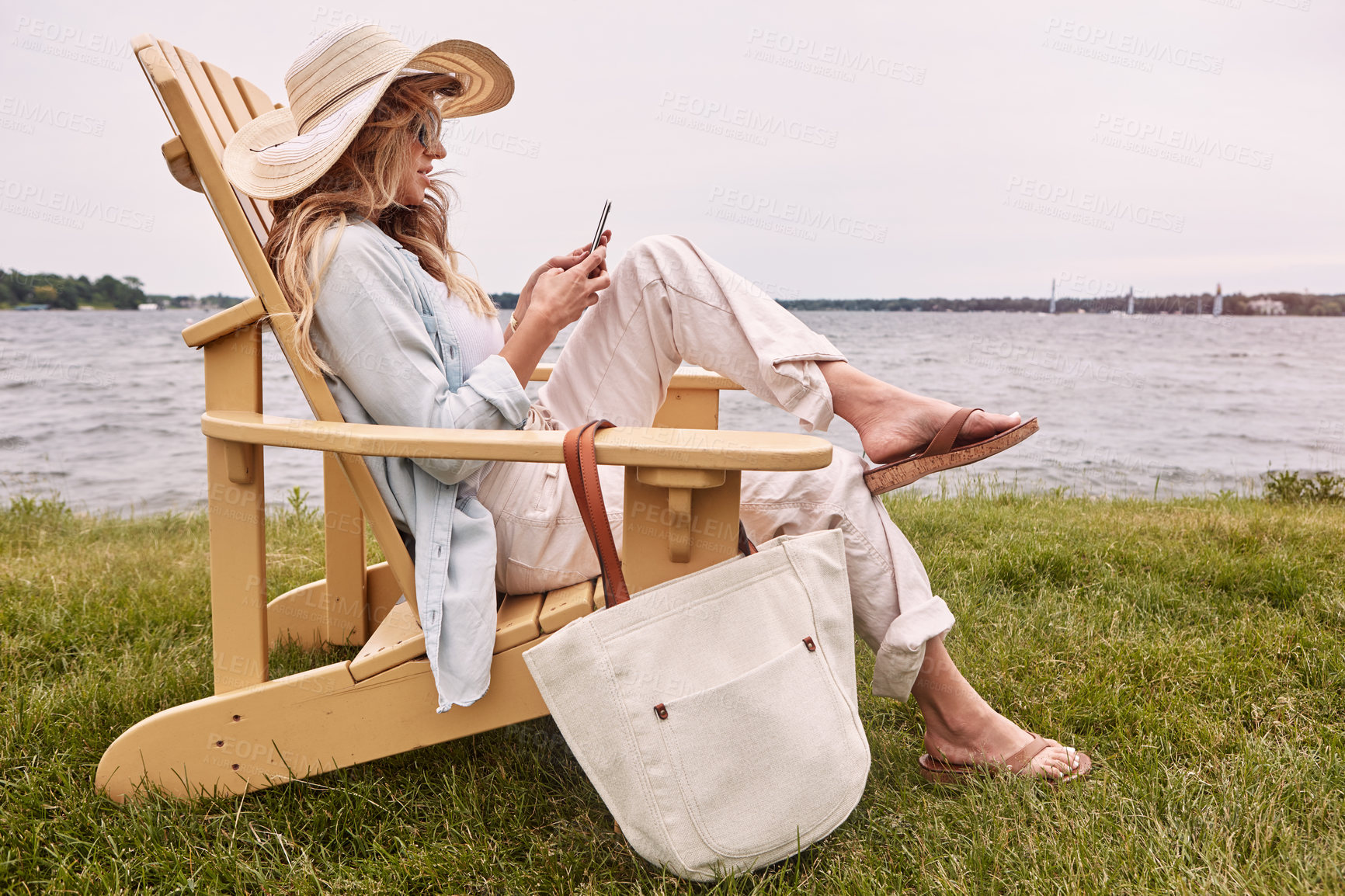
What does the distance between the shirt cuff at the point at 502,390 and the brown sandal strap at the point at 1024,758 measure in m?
1.20

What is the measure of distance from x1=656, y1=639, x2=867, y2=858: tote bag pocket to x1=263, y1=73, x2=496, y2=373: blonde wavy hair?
96 centimetres

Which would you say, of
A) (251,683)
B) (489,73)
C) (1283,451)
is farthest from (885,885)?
(1283,451)

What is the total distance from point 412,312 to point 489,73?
82cm

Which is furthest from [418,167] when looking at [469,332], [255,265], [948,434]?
[948,434]

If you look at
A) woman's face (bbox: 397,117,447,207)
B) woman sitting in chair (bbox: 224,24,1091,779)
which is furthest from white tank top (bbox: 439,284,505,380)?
woman's face (bbox: 397,117,447,207)

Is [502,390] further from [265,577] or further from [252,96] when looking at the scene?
[252,96]

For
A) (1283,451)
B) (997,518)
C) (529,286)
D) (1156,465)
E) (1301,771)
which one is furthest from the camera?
(1283,451)

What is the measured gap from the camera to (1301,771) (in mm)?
1679

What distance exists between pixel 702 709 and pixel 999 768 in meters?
0.73

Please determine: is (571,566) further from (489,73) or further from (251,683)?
(489,73)

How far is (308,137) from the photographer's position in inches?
70.9

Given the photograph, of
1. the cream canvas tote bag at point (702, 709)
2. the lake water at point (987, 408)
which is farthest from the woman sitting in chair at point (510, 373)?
the lake water at point (987, 408)

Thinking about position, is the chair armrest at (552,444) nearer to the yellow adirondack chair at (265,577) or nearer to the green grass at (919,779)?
the yellow adirondack chair at (265,577)

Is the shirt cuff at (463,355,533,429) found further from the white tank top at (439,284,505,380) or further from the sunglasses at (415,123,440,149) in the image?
the sunglasses at (415,123,440,149)
